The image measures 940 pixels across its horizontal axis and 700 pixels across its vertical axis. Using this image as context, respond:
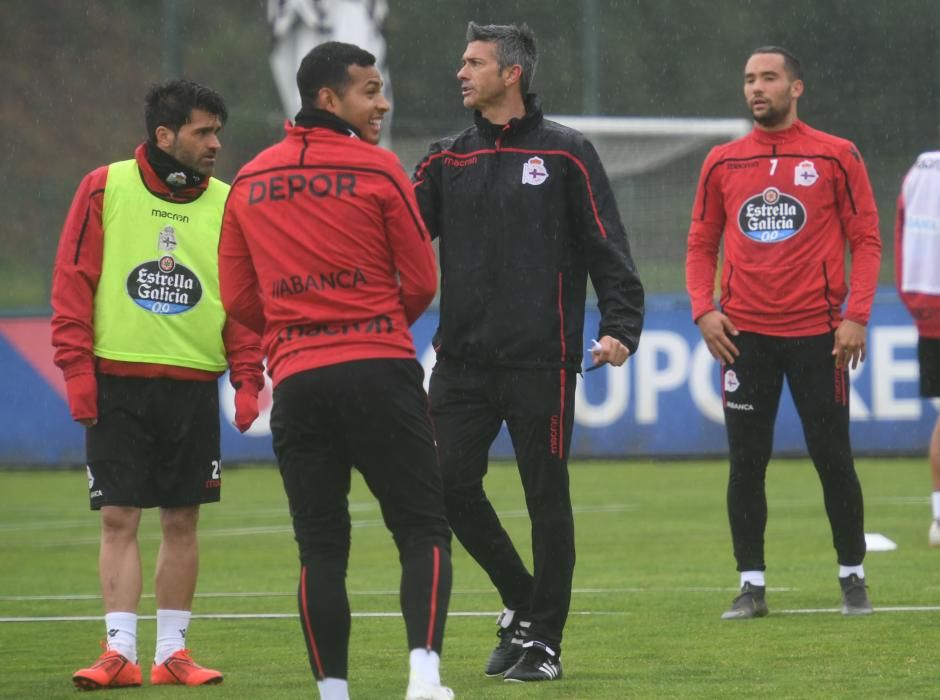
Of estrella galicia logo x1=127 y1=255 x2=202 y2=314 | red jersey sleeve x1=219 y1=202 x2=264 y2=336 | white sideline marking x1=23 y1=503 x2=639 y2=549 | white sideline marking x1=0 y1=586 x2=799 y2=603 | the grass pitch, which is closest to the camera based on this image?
red jersey sleeve x1=219 y1=202 x2=264 y2=336

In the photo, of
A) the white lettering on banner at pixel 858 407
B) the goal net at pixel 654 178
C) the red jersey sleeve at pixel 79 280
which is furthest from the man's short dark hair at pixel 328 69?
the goal net at pixel 654 178

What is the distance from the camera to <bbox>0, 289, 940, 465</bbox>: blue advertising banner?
15.7m

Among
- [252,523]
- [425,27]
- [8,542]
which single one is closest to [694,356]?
[252,523]

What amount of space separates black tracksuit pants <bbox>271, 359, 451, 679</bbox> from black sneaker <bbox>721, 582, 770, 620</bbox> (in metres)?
2.50

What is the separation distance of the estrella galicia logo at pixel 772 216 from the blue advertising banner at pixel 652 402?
7917mm

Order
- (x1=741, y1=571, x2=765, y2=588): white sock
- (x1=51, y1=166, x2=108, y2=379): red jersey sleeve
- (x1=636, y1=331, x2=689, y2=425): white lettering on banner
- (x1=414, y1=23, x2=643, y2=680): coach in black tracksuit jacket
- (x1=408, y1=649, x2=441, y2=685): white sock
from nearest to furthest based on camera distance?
(x1=408, y1=649, x2=441, y2=685): white sock < (x1=414, y1=23, x2=643, y2=680): coach in black tracksuit jacket < (x1=51, y1=166, x2=108, y2=379): red jersey sleeve < (x1=741, y1=571, x2=765, y2=588): white sock < (x1=636, y1=331, x2=689, y2=425): white lettering on banner

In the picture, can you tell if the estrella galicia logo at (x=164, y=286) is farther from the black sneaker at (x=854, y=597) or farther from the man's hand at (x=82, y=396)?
the black sneaker at (x=854, y=597)

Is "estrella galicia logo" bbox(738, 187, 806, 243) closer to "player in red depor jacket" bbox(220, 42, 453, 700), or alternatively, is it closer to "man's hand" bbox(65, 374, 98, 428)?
"player in red depor jacket" bbox(220, 42, 453, 700)

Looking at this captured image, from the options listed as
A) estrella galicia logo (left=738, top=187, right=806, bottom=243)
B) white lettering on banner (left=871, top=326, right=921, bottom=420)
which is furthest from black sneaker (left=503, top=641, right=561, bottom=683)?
white lettering on banner (left=871, top=326, right=921, bottom=420)

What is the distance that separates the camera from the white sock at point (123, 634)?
6305mm

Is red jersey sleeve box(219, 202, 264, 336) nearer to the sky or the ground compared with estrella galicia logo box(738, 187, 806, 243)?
nearer to the ground

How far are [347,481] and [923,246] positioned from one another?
5.93 meters

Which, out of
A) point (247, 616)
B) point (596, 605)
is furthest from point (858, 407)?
point (247, 616)

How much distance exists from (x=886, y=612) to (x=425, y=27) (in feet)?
52.0
